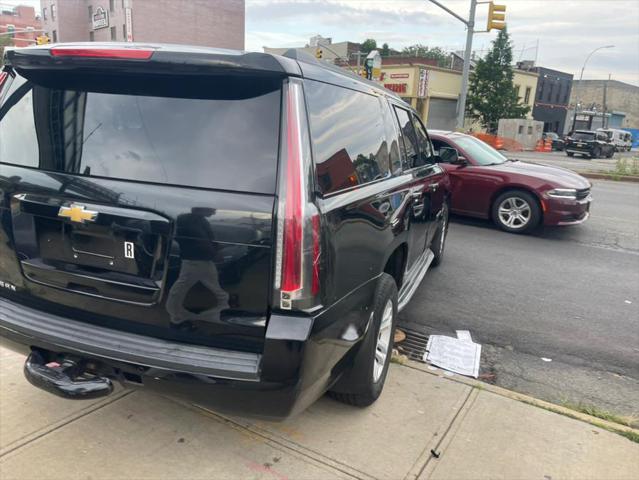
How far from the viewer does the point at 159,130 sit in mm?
2281

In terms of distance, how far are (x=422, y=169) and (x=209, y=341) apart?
2.83 metres

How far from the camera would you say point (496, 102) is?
4588cm

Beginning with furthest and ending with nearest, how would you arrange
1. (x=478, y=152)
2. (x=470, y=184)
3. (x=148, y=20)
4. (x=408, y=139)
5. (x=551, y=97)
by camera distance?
(x=551, y=97)
(x=148, y=20)
(x=478, y=152)
(x=470, y=184)
(x=408, y=139)

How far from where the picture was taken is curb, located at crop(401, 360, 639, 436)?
3111 millimetres

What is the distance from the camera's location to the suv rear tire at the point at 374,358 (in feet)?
9.32

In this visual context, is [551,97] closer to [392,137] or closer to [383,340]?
[392,137]

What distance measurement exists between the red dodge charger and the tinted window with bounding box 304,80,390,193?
5.05 metres

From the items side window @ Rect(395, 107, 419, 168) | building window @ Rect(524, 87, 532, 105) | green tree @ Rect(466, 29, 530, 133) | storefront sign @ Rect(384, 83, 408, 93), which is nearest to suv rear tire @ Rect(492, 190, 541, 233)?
side window @ Rect(395, 107, 419, 168)

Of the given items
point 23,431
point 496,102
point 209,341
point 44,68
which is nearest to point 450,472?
point 209,341

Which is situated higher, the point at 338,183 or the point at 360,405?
the point at 338,183

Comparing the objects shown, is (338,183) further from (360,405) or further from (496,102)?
(496,102)

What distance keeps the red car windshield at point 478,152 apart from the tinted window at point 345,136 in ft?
18.7

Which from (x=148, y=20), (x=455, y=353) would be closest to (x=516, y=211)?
(x=455, y=353)

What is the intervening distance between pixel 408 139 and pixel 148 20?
60.2 m
